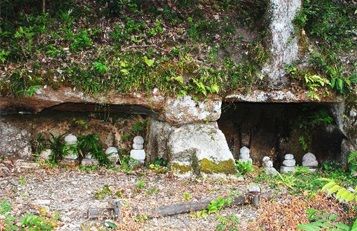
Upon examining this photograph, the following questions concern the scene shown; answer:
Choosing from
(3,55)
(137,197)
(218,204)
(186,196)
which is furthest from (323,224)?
(3,55)

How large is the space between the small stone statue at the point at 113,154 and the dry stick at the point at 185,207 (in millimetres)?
3340

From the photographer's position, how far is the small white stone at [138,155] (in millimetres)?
11070

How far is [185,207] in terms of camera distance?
8.12m

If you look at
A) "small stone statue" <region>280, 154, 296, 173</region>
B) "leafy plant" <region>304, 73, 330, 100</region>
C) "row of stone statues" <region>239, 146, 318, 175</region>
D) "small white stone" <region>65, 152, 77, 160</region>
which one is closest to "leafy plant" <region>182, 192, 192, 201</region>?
"small white stone" <region>65, 152, 77, 160</region>

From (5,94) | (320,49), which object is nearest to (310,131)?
(320,49)

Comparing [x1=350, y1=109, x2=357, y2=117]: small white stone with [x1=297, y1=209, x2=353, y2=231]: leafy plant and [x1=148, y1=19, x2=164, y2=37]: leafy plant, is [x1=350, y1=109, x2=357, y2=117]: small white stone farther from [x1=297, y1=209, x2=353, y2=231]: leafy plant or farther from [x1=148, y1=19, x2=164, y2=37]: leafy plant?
[x1=148, y1=19, x2=164, y2=37]: leafy plant

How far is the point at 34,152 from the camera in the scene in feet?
35.6

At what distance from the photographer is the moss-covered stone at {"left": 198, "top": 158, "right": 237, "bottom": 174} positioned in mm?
9828

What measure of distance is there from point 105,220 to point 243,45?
17.9 feet

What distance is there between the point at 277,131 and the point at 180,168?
148 inches

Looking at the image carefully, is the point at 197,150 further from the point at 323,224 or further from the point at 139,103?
the point at 323,224

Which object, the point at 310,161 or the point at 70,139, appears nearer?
the point at 70,139

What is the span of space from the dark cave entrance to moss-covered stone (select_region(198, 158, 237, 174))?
94.4 inches

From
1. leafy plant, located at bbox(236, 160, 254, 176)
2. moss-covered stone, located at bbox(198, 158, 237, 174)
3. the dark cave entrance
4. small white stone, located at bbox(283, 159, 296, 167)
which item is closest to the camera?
moss-covered stone, located at bbox(198, 158, 237, 174)
